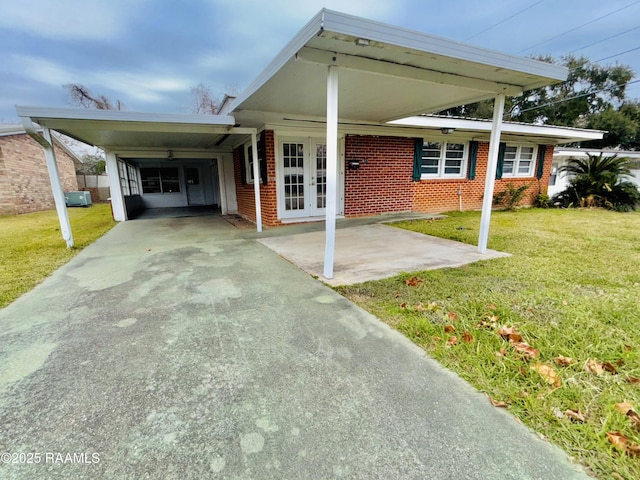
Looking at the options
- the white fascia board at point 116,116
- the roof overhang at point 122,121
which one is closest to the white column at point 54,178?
the roof overhang at point 122,121

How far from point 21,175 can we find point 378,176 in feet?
46.7

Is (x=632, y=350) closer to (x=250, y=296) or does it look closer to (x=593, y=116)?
(x=250, y=296)

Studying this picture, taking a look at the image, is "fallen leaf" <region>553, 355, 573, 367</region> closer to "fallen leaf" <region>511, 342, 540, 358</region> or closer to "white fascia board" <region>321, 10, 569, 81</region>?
"fallen leaf" <region>511, 342, 540, 358</region>

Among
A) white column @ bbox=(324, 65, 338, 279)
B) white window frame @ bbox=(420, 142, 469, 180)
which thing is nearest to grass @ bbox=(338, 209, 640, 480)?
white column @ bbox=(324, 65, 338, 279)

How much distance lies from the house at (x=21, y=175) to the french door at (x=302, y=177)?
1004 cm

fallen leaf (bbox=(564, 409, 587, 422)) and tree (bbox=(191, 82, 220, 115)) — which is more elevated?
tree (bbox=(191, 82, 220, 115))

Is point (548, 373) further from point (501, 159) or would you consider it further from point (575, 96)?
point (575, 96)

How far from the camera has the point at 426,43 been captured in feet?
10.2

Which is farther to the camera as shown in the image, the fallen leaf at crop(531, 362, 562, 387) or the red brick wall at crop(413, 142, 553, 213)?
the red brick wall at crop(413, 142, 553, 213)

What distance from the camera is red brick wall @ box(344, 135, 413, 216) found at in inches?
324

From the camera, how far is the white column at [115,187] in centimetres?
927

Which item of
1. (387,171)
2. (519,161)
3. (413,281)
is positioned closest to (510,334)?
(413,281)

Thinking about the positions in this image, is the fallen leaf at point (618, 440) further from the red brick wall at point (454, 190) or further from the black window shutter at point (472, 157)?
the black window shutter at point (472, 157)

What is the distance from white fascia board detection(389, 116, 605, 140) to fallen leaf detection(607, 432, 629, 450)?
7.22 metres
